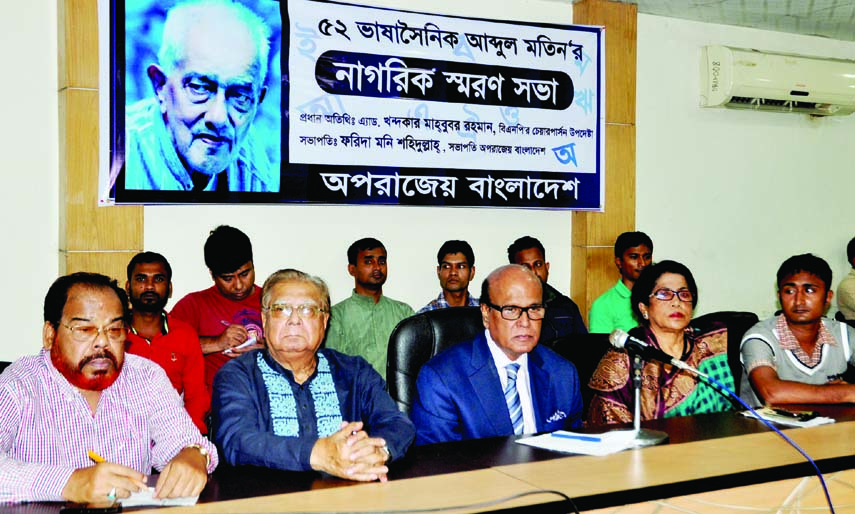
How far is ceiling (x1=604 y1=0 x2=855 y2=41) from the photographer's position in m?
5.44

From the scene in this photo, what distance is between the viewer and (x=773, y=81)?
5.79 m

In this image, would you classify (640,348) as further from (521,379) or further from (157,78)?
(157,78)

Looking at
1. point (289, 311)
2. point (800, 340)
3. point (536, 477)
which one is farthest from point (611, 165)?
point (536, 477)

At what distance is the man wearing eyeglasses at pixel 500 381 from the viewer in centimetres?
270

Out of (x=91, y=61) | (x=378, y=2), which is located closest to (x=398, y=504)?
(x=91, y=61)

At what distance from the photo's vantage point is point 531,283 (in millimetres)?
2805

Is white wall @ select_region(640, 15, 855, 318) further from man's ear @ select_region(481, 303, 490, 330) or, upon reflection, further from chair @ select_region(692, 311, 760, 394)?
man's ear @ select_region(481, 303, 490, 330)

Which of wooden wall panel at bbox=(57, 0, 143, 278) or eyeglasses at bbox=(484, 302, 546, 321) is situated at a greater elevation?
wooden wall panel at bbox=(57, 0, 143, 278)

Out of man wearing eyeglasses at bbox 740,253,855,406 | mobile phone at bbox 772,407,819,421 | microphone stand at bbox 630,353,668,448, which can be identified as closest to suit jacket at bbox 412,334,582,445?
microphone stand at bbox 630,353,668,448

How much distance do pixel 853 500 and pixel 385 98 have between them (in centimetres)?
328

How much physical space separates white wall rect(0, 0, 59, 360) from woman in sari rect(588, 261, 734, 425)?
108 inches

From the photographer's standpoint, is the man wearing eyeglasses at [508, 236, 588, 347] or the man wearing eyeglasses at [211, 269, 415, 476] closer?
the man wearing eyeglasses at [211, 269, 415, 476]

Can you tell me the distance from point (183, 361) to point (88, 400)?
4.79ft

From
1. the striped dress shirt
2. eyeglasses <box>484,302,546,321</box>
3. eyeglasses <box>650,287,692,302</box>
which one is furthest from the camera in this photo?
eyeglasses <box>650,287,692,302</box>
